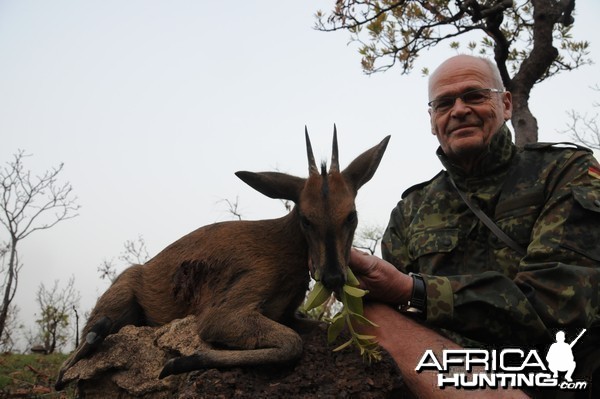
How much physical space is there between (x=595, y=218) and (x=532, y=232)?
1.55 feet

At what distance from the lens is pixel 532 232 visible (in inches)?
182

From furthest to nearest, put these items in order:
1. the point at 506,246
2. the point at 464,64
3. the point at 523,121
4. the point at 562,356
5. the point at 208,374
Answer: the point at 523,121, the point at 464,64, the point at 506,246, the point at 562,356, the point at 208,374

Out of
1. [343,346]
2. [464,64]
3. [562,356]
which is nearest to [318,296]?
[343,346]

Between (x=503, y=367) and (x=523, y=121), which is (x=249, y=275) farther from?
(x=523, y=121)

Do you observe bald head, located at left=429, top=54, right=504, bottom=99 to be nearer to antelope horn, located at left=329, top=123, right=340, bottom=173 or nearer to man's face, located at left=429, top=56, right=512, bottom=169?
man's face, located at left=429, top=56, right=512, bottom=169

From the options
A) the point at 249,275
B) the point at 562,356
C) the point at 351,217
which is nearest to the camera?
the point at 562,356

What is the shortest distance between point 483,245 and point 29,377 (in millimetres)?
6951

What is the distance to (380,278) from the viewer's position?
4094 millimetres

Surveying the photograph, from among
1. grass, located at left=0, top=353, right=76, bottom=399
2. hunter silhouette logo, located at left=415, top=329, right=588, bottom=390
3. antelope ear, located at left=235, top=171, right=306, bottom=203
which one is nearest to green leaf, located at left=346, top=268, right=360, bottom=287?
hunter silhouette logo, located at left=415, top=329, right=588, bottom=390

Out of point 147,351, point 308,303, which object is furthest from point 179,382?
point 308,303

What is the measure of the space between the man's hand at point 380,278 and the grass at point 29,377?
12.8 feet

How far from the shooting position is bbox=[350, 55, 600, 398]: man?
4.05 meters

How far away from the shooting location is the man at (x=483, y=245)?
405 centimetres

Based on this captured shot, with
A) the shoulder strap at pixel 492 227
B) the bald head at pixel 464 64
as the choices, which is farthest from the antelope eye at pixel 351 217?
the bald head at pixel 464 64
